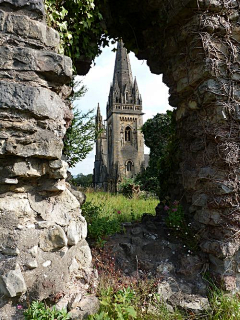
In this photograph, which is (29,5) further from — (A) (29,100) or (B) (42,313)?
(B) (42,313)

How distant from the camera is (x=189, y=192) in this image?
3660 mm

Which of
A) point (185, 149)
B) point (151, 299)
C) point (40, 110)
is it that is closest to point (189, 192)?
point (185, 149)

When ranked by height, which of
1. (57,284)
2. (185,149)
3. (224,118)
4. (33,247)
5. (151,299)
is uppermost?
(224,118)

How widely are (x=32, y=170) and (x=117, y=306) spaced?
1.47m

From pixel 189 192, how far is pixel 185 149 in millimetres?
630

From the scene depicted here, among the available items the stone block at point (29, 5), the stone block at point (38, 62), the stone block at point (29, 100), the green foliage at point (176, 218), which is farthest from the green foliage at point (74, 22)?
the green foliage at point (176, 218)

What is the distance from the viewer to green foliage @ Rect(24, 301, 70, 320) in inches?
83.4

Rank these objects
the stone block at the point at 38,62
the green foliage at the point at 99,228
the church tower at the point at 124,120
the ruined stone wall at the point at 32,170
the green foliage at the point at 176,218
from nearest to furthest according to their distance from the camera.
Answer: the ruined stone wall at the point at 32,170 → the stone block at the point at 38,62 → the green foliage at the point at 99,228 → the green foliage at the point at 176,218 → the church tower at the point at 124,120

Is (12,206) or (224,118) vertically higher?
(224,118)

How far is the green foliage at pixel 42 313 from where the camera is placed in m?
2.12

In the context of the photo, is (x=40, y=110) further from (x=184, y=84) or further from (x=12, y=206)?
(x=184, y=84)

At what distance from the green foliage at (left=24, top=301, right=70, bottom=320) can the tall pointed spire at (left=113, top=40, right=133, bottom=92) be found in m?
49.5

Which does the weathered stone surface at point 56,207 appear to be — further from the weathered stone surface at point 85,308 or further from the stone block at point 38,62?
the stone block at point 38,62

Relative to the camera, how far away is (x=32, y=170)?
2.40 metres
